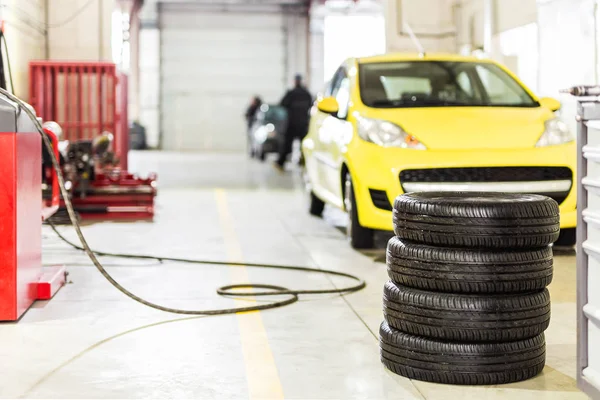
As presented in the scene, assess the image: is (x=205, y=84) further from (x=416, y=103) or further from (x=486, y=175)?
(x=486, y=175)

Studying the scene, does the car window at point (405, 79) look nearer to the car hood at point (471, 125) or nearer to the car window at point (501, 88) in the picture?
the car window at point (501, 88)

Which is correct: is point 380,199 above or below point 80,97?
below

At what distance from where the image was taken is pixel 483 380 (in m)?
3.46

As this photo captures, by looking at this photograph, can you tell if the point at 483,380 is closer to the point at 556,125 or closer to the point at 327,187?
the point at 556,125

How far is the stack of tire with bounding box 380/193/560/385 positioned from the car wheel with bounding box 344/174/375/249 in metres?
3.33

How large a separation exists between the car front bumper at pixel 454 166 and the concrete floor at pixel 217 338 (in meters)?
0.44

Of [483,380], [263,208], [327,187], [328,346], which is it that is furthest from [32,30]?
[483,380]

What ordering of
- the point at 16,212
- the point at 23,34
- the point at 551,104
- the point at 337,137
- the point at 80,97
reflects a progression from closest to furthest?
the point at 16,212, the point at 551,104, the point at 337,137, the point at 23,34, the point at 80,97

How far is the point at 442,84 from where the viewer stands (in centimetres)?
784

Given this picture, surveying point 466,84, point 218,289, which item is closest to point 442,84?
point 466,84

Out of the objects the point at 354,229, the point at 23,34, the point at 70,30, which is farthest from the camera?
the point at 70,30

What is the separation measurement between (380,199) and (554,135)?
1.36m

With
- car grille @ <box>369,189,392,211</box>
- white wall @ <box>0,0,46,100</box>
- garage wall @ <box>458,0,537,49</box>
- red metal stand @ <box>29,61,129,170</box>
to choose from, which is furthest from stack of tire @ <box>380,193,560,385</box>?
red metal stand @ <box>29,61,129,170</box>

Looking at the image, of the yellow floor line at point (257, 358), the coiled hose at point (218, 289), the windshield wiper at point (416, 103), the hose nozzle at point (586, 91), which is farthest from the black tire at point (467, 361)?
the windshield wiper at point (416, 103)
